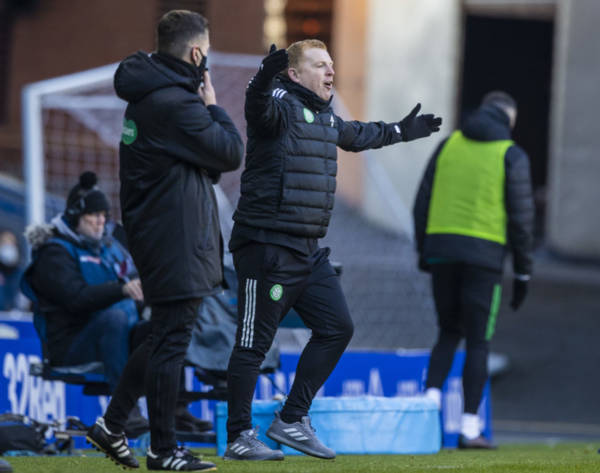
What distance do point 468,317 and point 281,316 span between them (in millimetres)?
2515

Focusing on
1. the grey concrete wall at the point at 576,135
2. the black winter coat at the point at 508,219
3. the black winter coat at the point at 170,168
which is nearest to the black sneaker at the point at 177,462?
the black winter coat at the point at 170,168

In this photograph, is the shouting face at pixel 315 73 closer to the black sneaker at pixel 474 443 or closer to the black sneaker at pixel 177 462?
the black sneaker at pixel 177 462

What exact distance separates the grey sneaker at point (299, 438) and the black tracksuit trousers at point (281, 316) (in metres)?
0.07

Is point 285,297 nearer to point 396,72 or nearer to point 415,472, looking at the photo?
point 415,472

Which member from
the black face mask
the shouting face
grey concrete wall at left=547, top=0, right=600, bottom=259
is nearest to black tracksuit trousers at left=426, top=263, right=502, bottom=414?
the shouting face

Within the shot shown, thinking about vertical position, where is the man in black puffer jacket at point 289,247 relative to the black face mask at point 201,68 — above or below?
below

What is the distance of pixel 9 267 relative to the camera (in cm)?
1709

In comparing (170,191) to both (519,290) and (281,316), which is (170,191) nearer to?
(281,316)

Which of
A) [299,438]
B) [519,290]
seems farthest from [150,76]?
[519,290]

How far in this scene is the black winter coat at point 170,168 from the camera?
5.59 meters

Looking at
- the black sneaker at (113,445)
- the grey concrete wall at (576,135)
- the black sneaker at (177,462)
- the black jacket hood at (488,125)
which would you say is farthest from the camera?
the grey concrete wall at (576,135)

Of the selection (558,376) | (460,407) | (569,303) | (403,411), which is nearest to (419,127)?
(403,411)

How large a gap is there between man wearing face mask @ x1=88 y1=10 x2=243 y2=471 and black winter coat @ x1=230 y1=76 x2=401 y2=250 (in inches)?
23.0

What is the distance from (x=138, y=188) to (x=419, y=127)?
1.72m
